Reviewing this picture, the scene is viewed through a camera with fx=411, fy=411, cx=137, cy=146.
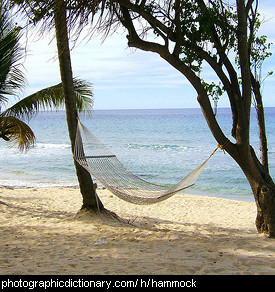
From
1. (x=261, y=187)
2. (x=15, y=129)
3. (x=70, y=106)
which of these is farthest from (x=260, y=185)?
(x=15, y=129)

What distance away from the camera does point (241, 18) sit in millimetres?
3447

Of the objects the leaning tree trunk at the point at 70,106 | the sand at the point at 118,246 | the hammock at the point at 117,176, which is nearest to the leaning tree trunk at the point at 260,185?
the sand at the point at 118,246

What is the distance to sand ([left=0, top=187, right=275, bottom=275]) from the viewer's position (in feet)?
8.38

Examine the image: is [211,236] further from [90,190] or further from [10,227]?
[10,227]

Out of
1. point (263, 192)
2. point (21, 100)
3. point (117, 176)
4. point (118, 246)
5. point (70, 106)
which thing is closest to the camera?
point (118, 246)

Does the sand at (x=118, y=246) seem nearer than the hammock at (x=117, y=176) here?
Yes

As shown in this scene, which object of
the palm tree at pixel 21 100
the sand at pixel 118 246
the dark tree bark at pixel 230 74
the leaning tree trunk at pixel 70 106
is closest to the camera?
the sand at pixel 118 246

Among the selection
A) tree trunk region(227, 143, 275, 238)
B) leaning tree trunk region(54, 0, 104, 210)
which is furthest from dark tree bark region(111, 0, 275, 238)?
leaning tree trunk region(54, 0, 104, 210)

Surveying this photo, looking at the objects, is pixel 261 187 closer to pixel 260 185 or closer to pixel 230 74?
pixel 260 185

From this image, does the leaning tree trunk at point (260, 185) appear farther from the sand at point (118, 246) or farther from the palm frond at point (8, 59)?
the palm frond at point (8, 59)

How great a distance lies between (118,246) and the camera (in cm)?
319

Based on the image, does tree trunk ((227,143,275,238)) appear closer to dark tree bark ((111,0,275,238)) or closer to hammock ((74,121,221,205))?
dark tree bark ((111,0,275,238))

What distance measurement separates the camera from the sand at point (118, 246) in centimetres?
255
